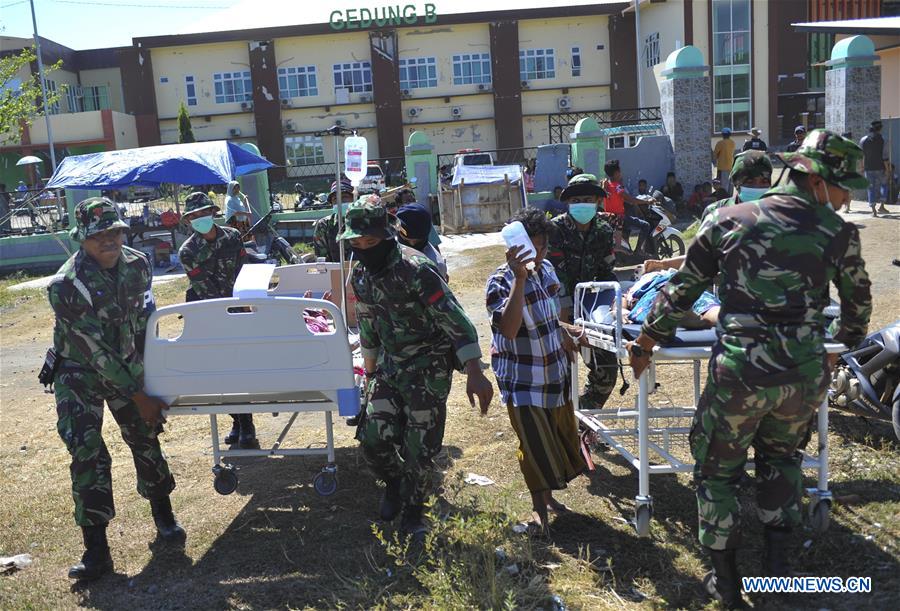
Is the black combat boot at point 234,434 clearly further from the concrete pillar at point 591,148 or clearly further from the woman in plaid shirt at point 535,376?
the concrete pillar at point 591,148

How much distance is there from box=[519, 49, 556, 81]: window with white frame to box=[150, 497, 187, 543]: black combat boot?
3688 cm

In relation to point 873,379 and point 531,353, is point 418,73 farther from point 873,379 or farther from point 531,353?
point 531,353

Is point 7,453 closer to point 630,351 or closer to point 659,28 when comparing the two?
point 630,351

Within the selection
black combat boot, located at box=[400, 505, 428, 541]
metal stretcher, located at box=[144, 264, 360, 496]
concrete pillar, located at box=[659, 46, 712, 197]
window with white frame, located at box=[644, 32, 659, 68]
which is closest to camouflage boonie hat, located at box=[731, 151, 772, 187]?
metal stretcher, located at box=[144, 264, 360, 496]

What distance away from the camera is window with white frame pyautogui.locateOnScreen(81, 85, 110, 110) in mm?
44250

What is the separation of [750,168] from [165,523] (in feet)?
12.4

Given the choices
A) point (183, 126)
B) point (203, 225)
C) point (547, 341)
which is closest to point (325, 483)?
point (547, 341)

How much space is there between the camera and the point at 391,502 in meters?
4.61

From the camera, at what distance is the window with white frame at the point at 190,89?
3981 centimetres

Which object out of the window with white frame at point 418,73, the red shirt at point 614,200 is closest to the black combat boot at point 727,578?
the red shirt at point 614,200

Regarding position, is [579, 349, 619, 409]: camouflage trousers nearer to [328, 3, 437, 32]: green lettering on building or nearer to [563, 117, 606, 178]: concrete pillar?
[563, 117, 606, 178]: concrete pillar

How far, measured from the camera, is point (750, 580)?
3617mm

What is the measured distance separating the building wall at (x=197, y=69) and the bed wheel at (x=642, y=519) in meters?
38.4

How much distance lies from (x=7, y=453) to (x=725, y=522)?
18.4ft
